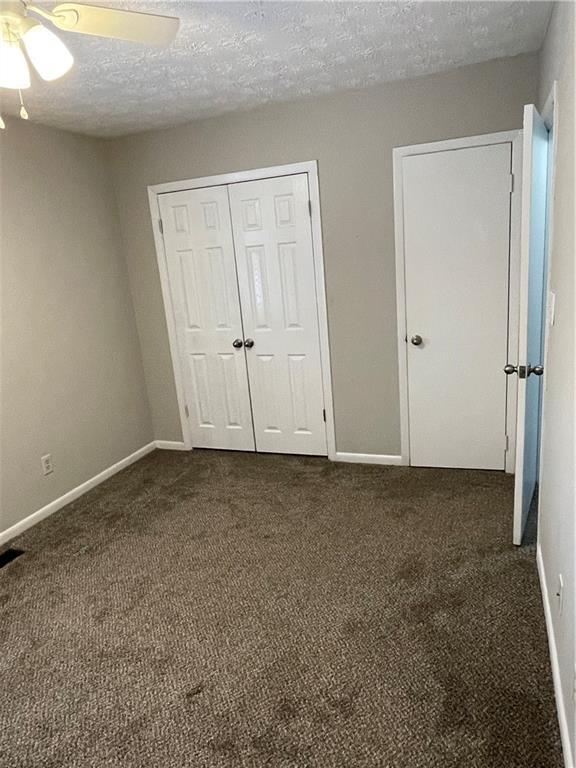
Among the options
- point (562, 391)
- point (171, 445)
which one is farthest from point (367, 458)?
point (562, 391)

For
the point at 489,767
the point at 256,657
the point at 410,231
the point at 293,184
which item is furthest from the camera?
the point at 293,184

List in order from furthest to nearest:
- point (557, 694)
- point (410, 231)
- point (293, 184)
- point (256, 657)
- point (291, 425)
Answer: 1. point (291, 425)
2. point (293, 184)
3. point (410, 231)
4. point (256, 657)
5. point (557, 694)

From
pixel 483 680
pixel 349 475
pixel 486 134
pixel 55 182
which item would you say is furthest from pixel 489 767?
pixel 55 182

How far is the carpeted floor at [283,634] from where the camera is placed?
1598 mm

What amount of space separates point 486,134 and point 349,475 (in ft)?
7.22

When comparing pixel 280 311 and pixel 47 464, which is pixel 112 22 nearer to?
pixel 280 311

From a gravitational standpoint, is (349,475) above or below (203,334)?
below

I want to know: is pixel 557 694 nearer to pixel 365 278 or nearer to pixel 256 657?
pixel 256 657

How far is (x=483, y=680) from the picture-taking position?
68.8 inches

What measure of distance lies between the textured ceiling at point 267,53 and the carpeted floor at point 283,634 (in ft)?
7.72

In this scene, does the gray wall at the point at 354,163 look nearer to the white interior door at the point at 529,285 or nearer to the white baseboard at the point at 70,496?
the white interior door at the point at 529,285

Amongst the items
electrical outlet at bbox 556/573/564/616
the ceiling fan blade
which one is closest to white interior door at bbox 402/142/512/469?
electrical outlet at bbox 556/573/564/616

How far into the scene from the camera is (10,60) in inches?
62.4

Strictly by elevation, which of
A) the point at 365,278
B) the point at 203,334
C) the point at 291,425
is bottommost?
the point at 291,425
